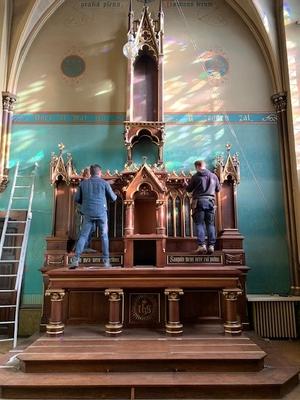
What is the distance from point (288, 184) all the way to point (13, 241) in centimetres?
526

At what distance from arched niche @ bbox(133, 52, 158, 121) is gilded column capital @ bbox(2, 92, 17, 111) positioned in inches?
95.5

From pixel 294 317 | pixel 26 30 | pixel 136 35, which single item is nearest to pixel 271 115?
pixel 136 35

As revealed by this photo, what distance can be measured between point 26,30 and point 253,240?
611 cm

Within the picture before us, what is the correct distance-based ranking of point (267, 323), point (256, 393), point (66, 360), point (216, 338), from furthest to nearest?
point (267, 323) → point (216, 338) → point (66, 360) → point (256, 393)

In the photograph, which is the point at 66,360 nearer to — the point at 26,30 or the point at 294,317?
the point at 294,317

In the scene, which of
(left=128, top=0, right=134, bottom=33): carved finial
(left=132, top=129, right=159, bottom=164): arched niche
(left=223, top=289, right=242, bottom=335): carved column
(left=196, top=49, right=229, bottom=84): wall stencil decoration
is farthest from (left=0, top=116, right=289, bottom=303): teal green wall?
(left=223, top=289, right=242, bottom=335): carved column

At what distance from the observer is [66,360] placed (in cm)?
375

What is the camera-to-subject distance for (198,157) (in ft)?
22.7

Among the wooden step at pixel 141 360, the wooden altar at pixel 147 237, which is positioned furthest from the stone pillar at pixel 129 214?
the wooden step at pixel 141 360

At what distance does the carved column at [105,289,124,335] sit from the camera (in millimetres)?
4570

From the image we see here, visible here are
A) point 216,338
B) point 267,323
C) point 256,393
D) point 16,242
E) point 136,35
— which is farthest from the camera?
point 136,35

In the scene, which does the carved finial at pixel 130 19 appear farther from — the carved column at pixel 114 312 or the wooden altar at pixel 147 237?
the carved column at pixel 114 312

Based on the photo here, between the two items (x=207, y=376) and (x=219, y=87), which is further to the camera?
(x=219, y=87)

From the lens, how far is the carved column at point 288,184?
6.29m
